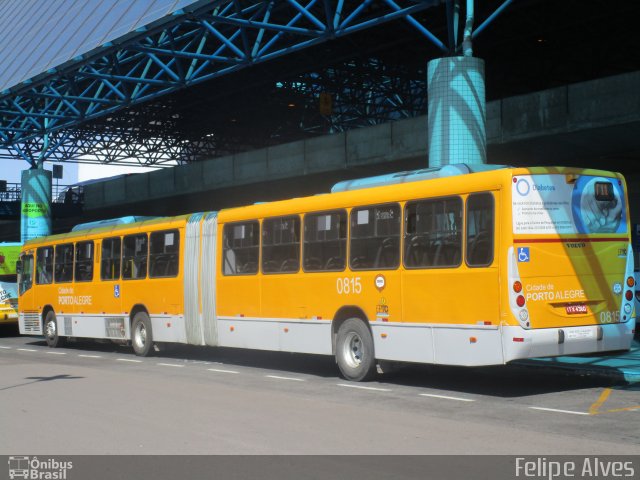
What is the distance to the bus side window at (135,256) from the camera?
2156cm

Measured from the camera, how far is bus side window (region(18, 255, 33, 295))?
87.6ft

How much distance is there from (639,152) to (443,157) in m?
8.13

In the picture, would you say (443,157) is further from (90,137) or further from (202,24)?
(90,137)

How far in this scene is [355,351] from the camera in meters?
15.4

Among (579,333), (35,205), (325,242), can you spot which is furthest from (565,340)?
(35,205)

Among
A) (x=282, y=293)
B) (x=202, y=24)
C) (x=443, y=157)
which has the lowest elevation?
(x=282, y=293)

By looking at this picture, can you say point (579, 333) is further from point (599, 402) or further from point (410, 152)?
point (410, 152)

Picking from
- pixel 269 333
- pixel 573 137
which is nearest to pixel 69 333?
pixel 269 333

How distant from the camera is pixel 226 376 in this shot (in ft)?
54.4

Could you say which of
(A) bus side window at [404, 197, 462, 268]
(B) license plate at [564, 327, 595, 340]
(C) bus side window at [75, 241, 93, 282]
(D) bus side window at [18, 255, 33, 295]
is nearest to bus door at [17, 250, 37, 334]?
(D) bus side window at [18, 255, 33, 295]

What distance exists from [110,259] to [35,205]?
→ 20712mm

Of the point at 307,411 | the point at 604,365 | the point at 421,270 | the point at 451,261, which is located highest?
the point at 451,261

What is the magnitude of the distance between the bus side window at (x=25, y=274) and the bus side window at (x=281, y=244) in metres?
11.7

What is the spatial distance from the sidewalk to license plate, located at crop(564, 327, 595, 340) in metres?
0.58
